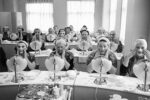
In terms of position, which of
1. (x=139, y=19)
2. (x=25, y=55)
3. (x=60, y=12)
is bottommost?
(x=25, y=55)

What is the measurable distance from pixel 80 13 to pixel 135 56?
20.7 ft

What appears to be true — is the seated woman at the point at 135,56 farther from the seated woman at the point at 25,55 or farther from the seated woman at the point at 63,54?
the seated woman at the point at 25,55

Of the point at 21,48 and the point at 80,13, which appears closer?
the point at 21,48

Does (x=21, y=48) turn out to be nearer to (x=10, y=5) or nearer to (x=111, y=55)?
(x=111, y=55)

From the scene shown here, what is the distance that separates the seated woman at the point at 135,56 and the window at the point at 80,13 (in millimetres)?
6175

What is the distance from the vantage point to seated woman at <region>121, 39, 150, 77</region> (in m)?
2.77

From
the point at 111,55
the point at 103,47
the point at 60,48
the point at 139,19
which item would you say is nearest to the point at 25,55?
the point at 60,48

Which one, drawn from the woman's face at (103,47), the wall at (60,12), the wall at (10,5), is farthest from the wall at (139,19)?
the wall at (10,5)

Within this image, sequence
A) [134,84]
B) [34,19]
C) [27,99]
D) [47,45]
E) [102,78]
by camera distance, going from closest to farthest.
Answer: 1. [27,99]
2. [134,84]
3. [102,78]
4. [47,45]
5. [34,19]

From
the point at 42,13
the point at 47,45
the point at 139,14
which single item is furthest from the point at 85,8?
the point at 139,14

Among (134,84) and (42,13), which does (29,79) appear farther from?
(42,13)

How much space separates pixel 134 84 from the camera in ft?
7.72

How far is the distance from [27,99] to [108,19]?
7.10m

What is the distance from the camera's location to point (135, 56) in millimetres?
2879
